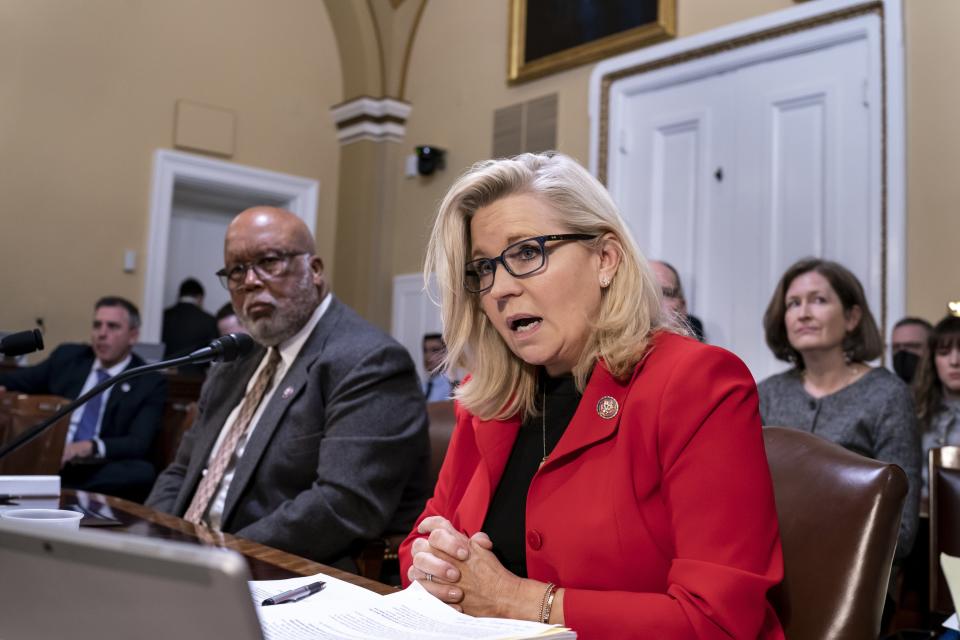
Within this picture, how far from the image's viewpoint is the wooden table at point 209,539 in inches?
54.4

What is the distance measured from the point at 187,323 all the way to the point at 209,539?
4881mm

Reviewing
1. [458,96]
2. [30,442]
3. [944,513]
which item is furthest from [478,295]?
[458,96]

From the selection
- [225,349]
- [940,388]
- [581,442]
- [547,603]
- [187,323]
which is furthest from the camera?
[187,323]

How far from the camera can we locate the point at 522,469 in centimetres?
149

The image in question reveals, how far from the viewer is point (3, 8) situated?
5.73m

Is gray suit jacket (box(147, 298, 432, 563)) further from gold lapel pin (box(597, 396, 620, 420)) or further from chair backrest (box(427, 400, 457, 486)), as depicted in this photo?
gold lapel pin (box(597, 396, 620, 420))

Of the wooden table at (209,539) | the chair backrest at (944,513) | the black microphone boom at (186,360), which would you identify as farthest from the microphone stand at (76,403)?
the chair backrest at (944,513)

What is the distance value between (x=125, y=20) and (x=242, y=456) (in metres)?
4.95

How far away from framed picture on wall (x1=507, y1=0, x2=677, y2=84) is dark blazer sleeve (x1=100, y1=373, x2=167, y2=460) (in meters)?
3.18

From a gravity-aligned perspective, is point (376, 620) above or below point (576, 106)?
below

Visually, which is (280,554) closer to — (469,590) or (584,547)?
(469,590)

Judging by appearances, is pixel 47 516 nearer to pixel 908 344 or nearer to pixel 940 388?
pixel 940 388

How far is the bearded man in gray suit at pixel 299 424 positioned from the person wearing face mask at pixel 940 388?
6.91ft

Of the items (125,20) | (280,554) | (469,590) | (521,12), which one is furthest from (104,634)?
(125,20)
